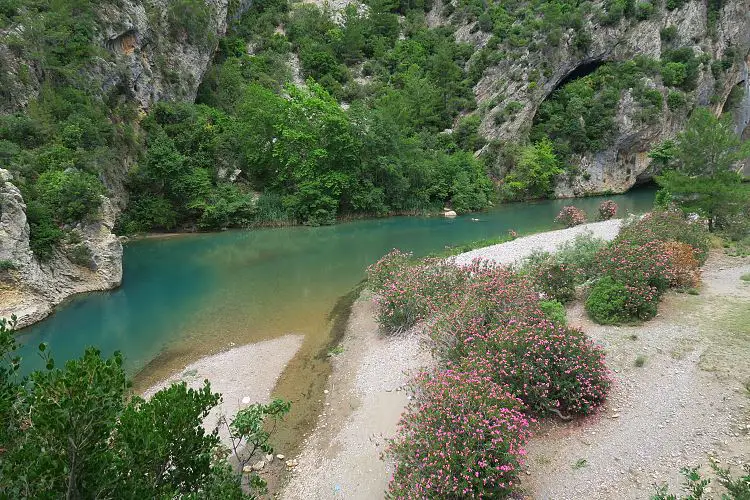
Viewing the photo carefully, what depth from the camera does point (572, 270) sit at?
37.9 feet

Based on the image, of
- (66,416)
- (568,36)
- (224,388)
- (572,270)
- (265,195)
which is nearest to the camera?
(66,416)

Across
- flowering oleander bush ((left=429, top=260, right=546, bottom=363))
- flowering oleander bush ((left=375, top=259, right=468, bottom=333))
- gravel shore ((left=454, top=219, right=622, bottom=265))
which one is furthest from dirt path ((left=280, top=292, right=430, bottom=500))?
gravel shore ((left=454, top=219, right=622, bottom=265))

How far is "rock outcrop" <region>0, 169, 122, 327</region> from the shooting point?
45.9 feet

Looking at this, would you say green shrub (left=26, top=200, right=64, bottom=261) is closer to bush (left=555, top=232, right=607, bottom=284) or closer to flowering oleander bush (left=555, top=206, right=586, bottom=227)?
bush (left=555, top=232, right=607, bottom=284)

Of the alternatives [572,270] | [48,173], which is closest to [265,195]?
[48,173]

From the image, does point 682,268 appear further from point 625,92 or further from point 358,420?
point 625,92

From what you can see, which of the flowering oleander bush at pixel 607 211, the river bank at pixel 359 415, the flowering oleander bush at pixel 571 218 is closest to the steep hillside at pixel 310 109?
the flowering oleander bush at pixel 571 218

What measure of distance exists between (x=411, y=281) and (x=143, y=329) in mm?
8848

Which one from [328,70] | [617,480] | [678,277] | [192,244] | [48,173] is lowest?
[192,244]

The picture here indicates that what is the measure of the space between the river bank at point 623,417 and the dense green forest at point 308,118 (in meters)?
15.2

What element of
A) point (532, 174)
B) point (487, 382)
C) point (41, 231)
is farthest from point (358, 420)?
point (532, 174)

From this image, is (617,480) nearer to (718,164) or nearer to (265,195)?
(718,164)

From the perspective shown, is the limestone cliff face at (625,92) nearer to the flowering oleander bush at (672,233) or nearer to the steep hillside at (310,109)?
the steep hillside at (310,109)

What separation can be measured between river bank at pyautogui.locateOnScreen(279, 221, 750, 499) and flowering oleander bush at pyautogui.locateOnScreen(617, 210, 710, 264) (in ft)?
6.89
